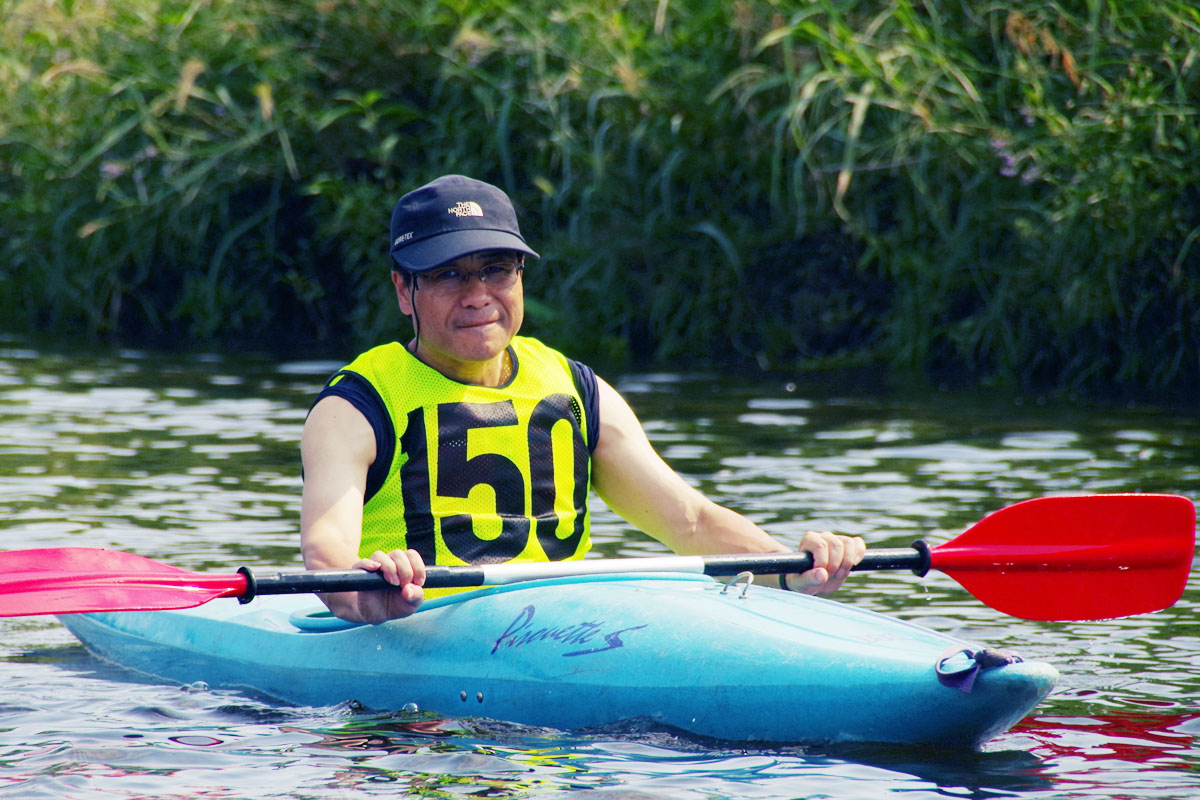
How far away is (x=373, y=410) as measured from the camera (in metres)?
3.95

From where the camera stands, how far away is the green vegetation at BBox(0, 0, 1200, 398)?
8.84 meters

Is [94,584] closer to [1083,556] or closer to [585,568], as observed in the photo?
[585,568]

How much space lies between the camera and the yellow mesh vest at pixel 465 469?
13.1 feet

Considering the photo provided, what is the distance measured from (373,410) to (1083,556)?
1717 mm

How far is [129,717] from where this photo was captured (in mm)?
A: 3977

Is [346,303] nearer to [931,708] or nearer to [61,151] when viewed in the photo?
[61,151]

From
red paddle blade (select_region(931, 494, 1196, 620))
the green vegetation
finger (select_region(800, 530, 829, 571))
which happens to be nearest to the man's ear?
finger (select_region(800, 530, 829, 571))

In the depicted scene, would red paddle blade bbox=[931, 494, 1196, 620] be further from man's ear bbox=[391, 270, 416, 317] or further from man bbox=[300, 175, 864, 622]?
man's ear bbox=[391, 270, 416, 317]

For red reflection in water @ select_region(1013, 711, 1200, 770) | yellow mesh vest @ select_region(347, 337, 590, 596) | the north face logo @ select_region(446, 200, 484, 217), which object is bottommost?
red reflection in water @ select_region(1013, 711, 1200, 770)

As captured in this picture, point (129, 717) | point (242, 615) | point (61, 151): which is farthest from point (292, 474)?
point (61, 151)

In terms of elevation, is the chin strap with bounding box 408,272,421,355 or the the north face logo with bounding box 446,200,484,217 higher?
the the north face logo with bounding box 446,200,484,217

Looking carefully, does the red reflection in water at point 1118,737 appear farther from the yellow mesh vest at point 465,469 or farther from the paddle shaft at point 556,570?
the yellow mesh vest at point 465,469

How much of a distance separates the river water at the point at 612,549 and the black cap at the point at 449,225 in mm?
1007

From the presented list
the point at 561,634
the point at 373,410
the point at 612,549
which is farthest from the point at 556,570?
the point at 612,549
